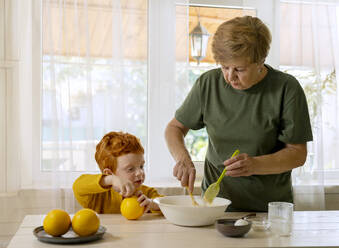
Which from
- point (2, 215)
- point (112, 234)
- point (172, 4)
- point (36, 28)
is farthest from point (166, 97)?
point (112, 234)

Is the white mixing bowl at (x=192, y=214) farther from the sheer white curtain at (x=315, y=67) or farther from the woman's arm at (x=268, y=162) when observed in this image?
the sheer white curtain at (x=315, y=67)

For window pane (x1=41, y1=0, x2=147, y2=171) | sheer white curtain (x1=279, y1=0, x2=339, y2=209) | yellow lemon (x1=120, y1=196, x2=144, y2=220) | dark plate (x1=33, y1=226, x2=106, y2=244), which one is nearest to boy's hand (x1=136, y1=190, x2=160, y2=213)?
yellow lemon (x1=120, y1=196, x2=144, y2=220)

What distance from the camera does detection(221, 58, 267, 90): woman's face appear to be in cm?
183

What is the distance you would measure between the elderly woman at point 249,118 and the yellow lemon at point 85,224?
18.4 inches

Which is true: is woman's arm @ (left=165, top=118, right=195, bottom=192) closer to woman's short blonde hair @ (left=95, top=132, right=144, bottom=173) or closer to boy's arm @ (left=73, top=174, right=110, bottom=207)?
woman's short blonde hair @ (left=95, top=132, right=144, bottom=173)

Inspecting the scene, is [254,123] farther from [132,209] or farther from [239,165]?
[132,209]

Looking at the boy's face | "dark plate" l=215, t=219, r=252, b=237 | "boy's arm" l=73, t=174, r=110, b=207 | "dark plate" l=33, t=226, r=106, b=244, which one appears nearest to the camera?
"dark plate" l=33, t=226, r=106, b=244

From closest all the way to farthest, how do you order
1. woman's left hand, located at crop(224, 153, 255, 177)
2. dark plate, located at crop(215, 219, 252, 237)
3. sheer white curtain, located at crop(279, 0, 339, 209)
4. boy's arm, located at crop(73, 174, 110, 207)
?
dark plate, located at crop(215, 219, 252, 237) → woman's left hand, located at crop(224, 153, 255, 177) → boy's arm, located at crop(73, 174, 110, 207) → sheer white curtain, located at crop(279, 0, 339, 209)

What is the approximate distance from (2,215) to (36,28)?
107 cm

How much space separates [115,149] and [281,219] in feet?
2.58

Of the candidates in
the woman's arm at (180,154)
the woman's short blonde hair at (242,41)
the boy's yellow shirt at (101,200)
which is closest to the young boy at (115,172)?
the boy's yellow shirt at (101,200)

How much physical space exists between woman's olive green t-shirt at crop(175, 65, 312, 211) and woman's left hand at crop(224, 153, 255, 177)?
0.21 meters

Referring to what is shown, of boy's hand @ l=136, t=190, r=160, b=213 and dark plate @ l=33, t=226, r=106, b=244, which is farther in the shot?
boy's hand @ l=136, t=190, r=160, b=213

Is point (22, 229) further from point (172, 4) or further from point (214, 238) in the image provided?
point (172, 4)
